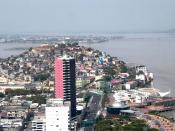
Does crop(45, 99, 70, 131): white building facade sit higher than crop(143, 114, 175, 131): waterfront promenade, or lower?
higher

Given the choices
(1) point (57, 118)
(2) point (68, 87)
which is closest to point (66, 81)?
(2) point (68, 87)

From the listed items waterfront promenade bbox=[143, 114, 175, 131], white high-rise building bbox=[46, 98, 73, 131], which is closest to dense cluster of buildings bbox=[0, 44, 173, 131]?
white high-rise building bbox=[46, 98, 73, 131]

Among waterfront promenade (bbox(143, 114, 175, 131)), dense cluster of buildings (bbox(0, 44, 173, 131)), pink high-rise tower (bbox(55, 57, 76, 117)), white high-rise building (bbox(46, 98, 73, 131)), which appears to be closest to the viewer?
white high-rise building (bbox(46, 98, 73, 131))

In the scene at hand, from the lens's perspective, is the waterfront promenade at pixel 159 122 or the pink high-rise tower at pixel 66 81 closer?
the waterfront promenade at pixel 159 122

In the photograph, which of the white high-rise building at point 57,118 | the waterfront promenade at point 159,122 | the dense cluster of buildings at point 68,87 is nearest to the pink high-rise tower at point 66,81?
the dense cluster of buildings at point 68,87

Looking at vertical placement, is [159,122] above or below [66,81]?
below

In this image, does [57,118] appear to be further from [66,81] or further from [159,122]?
[159,122]

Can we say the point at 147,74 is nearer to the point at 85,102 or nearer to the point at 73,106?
the point at 85,102

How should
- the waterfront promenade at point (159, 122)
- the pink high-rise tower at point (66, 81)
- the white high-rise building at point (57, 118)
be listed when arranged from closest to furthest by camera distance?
the white high-rise building at point (57, 118)
the waterfront promenade at point (159, 122)
the pink high-rise tower at point (66, 81)

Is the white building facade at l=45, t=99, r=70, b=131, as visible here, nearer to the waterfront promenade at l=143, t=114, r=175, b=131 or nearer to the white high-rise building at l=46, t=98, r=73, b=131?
the white high-rise building at l=46, t=98, r=73, b=131

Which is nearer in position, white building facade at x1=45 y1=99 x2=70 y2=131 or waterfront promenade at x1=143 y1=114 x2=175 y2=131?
white building facade at x1=45 y1=99 x2=70 y2=131

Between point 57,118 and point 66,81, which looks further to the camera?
point 66,81

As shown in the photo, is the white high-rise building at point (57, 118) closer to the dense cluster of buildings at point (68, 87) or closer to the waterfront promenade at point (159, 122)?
the dense cluster of buildings at point (68, 87)
